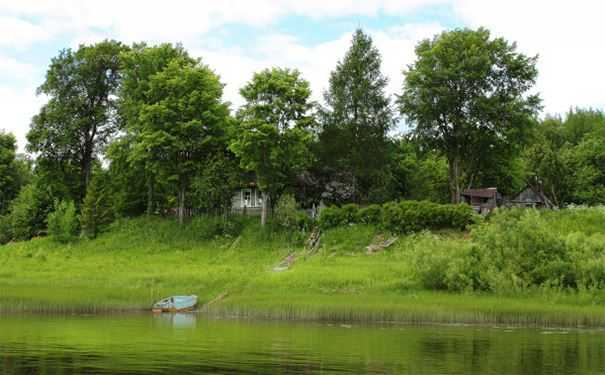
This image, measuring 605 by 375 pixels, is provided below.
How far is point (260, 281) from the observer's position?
53.7 m

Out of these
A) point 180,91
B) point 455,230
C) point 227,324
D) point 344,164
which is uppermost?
point 180,91

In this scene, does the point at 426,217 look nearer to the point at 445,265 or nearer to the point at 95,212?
the point at 445,265

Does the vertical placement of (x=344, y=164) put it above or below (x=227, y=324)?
above

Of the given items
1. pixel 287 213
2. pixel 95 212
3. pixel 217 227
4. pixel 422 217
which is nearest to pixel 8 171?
pixel 95 212

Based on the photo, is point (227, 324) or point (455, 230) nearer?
point (227, 324)

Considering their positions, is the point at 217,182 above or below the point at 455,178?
below

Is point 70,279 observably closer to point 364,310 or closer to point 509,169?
point 364,310

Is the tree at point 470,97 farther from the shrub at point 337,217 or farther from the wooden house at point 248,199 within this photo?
the wooden house at point 248,199

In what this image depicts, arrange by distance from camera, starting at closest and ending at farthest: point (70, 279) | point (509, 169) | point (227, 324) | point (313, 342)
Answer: point (313, 342), point (227, 324), point (70, 279), point (509, 169)

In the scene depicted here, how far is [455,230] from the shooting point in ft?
222

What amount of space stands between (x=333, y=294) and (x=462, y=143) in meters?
33.4

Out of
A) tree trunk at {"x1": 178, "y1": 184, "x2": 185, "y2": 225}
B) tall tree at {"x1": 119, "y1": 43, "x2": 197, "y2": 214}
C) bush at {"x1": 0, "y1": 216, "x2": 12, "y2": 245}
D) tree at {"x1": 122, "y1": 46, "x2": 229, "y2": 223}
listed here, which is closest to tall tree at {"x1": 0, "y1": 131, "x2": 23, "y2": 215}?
bush at {"x1": 0, "y1": 216, "x2": 12, "y2": 245}

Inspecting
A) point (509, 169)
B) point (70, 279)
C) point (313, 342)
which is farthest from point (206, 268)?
point (509, 169)

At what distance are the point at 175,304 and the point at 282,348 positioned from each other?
60.4 feet
